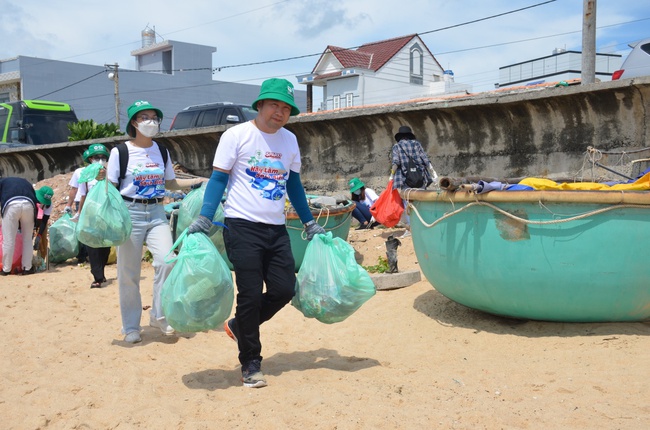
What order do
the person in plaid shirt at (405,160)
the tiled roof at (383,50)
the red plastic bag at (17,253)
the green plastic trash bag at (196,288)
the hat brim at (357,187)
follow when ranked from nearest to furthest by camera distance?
the green plastic trash bag at (196,288) < the person in plaid shirt at (405,160) < the red plastic bag at (17,253) < the hat brim at (357,187) < the tiled roof at (383,50)

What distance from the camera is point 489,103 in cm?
873

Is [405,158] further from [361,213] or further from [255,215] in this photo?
[255,215]

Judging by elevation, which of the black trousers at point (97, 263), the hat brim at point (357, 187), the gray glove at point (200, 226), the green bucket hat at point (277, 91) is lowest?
the black trousers at point (97, 263)

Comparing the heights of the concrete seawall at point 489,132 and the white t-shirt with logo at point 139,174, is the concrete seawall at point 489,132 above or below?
above

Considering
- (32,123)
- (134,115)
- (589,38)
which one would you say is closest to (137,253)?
(134,115)

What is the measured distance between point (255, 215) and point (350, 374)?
1127 millimetres

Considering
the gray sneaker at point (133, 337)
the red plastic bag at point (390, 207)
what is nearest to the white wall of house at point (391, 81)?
the red plastic bag at point (390, 207)

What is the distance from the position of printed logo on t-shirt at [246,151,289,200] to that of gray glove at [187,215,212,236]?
35 cm

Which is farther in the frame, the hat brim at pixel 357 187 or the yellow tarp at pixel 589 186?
the hat brim at pixel 357 187

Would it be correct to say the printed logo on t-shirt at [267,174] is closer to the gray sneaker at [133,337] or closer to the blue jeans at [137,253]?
the blue jeans at [137,253]

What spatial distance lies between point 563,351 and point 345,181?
6782mm

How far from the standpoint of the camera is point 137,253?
511cm

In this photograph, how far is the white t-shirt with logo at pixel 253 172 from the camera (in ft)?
12.9

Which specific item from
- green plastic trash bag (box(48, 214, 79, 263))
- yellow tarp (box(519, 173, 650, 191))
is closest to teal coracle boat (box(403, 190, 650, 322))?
yellow tarp (box(519, 173, 650, 191))
